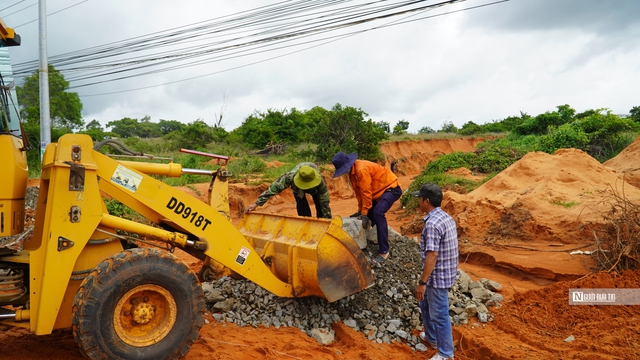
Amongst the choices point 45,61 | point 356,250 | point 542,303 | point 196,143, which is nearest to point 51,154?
point 356,250

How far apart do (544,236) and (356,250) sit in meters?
5.94

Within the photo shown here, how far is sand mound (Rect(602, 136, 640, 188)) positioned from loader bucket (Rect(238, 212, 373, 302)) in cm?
955

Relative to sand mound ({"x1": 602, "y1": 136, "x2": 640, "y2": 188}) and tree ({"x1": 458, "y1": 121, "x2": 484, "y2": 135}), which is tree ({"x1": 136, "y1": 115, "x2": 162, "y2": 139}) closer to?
tree ({"x1": 458, "y1": 121, "x2": 484, "y2": 135})

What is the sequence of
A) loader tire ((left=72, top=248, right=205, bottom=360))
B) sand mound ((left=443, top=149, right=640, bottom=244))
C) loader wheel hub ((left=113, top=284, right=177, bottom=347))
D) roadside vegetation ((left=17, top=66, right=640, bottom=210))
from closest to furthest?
1. loader tire ((left=72, top=248, right=205, bottom=360))
2. loader wheel hub ((left=113, top=284, right=177, bottom=347))
3. sand mound ((left=443, top=149, right=640, bottom=244))
4. roadside vegetation ((left=17, top=66, right=640, bottom=210))

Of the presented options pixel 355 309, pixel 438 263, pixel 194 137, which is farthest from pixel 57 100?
pixel 438 263

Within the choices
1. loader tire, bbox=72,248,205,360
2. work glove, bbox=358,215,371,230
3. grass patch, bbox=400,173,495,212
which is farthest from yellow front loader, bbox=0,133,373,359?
grass patch, bbox=400,173,495,212

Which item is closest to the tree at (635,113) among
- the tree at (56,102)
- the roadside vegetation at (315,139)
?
the roadside vegetation at (315,139)

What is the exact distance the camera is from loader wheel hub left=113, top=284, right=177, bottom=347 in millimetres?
3939

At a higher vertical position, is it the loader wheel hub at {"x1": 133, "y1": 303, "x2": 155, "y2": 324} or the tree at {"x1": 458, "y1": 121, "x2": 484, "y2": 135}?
the tree at {"x1": 458, "y1": 121, "x2": 484, "y2": 135}

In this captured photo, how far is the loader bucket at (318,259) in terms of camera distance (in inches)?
197

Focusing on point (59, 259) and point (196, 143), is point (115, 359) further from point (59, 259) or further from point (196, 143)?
point (196, 143)

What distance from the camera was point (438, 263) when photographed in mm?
4688

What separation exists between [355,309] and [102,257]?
2948 mm

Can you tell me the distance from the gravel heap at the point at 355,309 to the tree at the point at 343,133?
1725 centimetres
